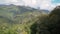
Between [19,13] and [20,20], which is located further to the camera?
[19,13]

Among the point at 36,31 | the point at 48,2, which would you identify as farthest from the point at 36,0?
the point at 36,31

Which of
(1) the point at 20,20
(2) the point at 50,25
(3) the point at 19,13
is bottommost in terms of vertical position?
(1) the point at 20,20

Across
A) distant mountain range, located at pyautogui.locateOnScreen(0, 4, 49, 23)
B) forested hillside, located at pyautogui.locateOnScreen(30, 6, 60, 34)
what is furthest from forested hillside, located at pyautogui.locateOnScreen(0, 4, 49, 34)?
forested hillside, located at pyautogui.locateOnScreen(30, 6, 60, 34)

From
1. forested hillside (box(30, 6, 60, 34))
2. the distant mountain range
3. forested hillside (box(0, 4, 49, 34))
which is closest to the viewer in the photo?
forested hillside (box(30, 6, 60, 34))

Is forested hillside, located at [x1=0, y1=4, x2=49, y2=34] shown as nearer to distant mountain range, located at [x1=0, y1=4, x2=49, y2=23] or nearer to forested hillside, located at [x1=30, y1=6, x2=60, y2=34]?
distant mountain range, located at [x1=0, y1=4, x2=49, y2=23]

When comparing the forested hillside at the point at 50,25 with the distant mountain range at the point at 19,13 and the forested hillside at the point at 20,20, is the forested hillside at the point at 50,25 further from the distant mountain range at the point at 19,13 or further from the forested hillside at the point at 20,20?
the distant mountain range at the point at 19,13

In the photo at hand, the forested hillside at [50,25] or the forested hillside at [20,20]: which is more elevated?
the forested hillside at [50,25]

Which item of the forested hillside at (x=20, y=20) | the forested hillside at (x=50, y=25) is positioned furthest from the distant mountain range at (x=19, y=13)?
the forested hillside at (x=50, y=25)

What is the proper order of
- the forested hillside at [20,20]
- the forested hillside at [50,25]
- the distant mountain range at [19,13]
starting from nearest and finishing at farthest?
the forested hillside at [50,25], the forested hillside at [20,20], the distant mountain range at [19,13]

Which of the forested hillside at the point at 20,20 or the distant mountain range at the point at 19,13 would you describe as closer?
the forested hillside at the point at 20,20

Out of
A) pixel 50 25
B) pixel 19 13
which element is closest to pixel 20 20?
pixel 19 13

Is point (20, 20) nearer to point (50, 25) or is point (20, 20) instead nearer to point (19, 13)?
point (19, 13)

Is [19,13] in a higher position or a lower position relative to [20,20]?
higher
